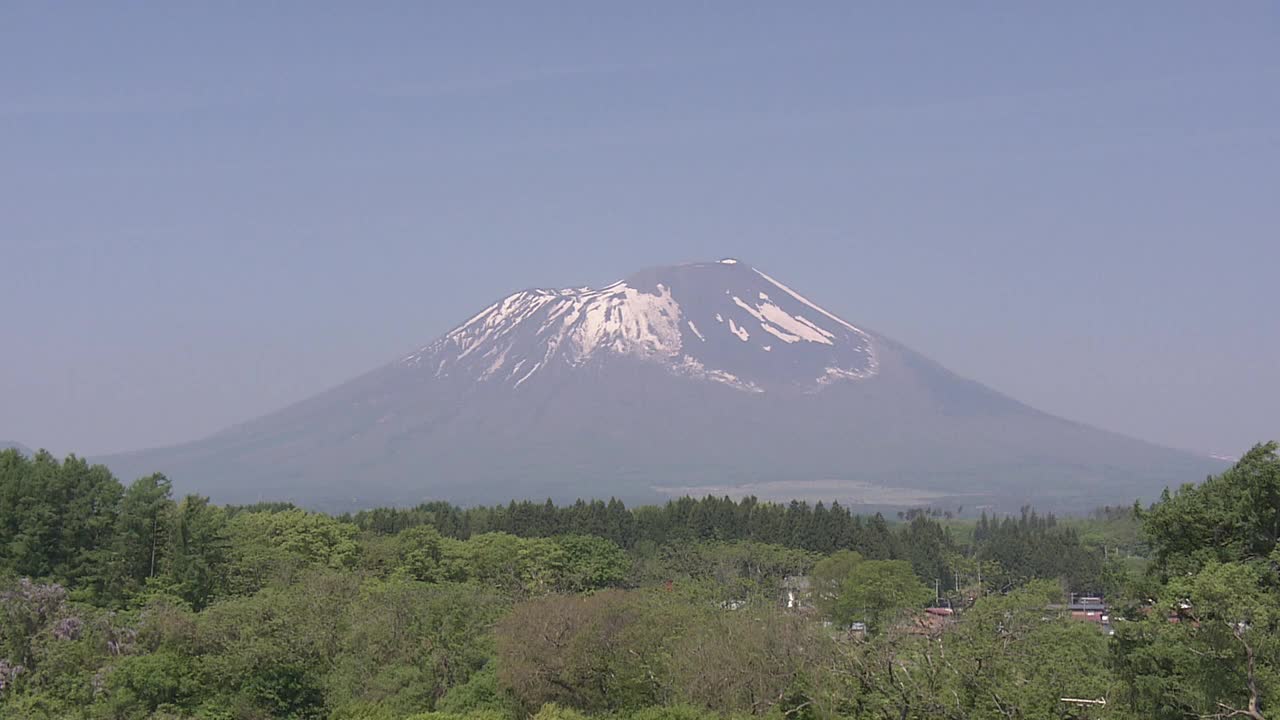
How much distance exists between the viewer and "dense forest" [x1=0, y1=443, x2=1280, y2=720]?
2548cm

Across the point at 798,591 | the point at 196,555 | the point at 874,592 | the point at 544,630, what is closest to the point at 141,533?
the point at 196,555

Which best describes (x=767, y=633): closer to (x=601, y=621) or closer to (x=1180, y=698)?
(x=601, y=621)

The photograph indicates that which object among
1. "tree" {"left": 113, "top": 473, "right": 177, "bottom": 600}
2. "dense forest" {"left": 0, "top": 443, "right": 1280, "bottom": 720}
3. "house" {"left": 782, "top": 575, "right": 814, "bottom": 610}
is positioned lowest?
"house" {"left": 782, "top": 575, "right": 814, "bottom": 610}

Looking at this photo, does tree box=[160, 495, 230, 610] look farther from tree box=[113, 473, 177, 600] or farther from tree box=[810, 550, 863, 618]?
tree box=[810, 550, 863, 618]

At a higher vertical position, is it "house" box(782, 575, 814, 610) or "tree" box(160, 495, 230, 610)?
"tree" box(160, 495, 230, 610)

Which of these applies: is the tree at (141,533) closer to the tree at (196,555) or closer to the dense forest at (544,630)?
the dense forest at (544,630)

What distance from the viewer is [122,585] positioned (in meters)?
52.9

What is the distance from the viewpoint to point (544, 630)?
1542 inches

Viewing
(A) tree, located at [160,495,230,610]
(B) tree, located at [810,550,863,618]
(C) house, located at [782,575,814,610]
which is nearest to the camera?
(A) tree, located at [160,495,230,610]

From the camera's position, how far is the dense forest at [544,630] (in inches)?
1003

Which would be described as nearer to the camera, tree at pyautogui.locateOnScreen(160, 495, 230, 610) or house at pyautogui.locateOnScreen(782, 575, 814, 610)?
tree at pyautogui.locateOnScreen(160, 495, 230, 610)

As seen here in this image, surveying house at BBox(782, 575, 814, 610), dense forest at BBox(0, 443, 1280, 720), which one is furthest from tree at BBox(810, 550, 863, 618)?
house at BBox(782, 575, 814, 610)

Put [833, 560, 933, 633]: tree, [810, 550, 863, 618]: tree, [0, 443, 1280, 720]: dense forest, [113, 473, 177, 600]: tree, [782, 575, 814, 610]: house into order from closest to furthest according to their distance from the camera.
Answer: [0, 443, 1280, 720]: dense forest
[113, 473, 177, 600]: tree
[833, 560, 933, 633]: tree
[782, 575, 814, 610]: house
[810, 550, 863, 618]: tree

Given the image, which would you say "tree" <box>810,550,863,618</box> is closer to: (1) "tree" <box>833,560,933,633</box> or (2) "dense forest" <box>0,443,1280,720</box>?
(2) "dense forest" <box>0,443,1280,720</box>
